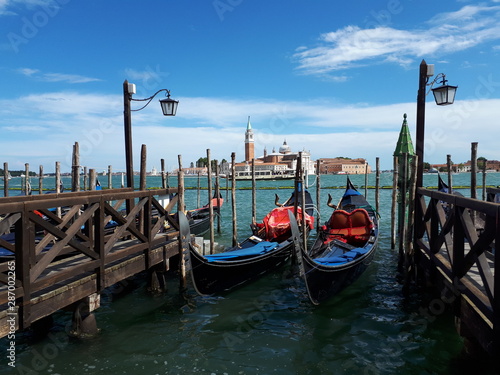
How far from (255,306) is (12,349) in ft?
9.69

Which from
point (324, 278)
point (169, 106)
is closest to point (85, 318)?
point (324, 278)

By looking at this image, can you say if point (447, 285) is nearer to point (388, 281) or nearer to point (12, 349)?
point (388, 281)

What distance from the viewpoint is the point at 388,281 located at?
643cm

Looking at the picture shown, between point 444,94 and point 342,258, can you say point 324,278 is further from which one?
point 444,94

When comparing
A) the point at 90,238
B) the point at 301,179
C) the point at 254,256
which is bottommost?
the point at 254,256

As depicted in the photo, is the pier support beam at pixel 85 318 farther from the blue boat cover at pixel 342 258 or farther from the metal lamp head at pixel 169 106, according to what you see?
the metal lamp head at pixel 169 106

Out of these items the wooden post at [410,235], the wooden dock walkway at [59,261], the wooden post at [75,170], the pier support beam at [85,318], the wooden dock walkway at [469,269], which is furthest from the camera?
the wooden post at [75,170]

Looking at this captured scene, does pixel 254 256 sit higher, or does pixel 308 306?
pixel 254 256

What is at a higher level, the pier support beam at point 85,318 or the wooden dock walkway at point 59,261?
the wooden dock walkway at point 59,261

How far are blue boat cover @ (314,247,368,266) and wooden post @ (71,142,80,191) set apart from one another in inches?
163

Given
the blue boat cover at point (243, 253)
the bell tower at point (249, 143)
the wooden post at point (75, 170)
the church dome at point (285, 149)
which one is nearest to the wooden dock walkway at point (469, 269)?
the blue boat cover at point (243, 253)

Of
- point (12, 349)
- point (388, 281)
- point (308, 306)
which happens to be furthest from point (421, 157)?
point (12, 349)

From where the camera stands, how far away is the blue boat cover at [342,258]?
5382 millimetres

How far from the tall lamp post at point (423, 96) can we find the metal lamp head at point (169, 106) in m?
3.80
